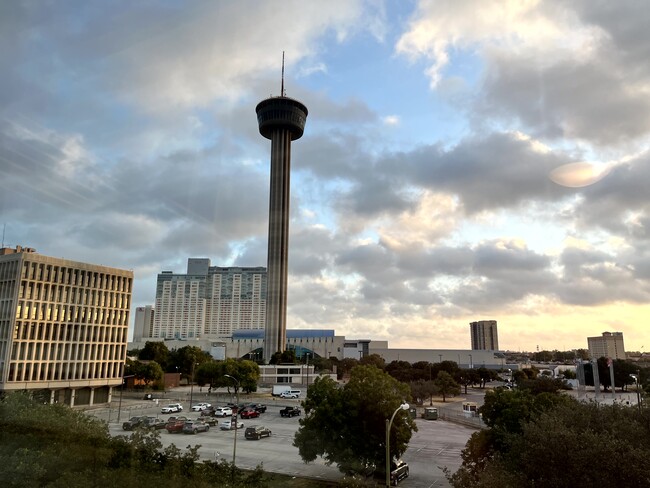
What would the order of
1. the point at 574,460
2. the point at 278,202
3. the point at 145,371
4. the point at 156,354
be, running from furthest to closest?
the point at 278,202
the point at 156,354
the point at 145,371
the point at 574,460

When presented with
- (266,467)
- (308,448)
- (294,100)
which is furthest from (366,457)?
(294,100)

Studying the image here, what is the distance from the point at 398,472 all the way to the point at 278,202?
13781cm

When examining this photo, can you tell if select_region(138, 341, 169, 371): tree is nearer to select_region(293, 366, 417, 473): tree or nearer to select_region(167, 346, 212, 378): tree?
select_region(167, 346, 212, 378): tree

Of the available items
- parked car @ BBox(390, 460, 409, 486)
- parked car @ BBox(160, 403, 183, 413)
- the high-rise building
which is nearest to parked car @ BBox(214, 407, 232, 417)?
parked car @ BBox(160, 403, 183, 413)

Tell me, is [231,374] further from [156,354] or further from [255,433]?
[255,433]

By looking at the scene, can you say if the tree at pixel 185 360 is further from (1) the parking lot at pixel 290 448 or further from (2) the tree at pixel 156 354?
(1) the parking lot at pixel 290 448

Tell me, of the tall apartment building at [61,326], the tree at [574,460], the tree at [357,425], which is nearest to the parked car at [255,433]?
the tree at [357,425]

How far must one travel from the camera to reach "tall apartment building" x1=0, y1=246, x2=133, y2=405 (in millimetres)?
72750

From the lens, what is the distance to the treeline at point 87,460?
1912 cm

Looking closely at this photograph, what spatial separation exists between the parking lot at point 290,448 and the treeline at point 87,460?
13.3 m

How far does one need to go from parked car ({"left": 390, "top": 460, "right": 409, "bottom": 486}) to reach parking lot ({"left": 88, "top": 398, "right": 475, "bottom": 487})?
18.5 inches

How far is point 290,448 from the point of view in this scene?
46.2 m

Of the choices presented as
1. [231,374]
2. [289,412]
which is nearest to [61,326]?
[231,374]

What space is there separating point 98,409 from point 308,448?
53627 mm
